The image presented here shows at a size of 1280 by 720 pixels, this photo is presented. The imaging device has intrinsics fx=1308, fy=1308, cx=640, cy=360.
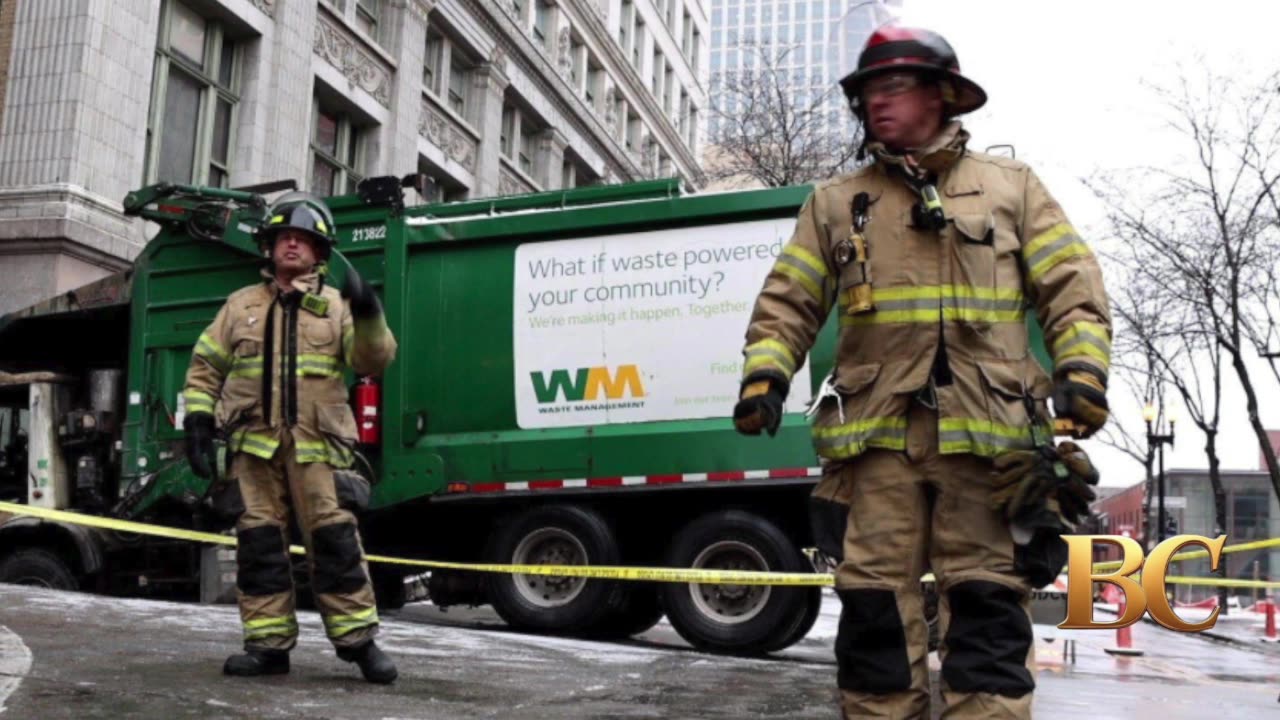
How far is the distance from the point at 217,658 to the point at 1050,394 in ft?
12.7

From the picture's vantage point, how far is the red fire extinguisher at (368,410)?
9.11 meters

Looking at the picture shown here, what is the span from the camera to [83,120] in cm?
1509

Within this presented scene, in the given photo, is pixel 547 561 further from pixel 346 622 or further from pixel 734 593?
pixel 346 622

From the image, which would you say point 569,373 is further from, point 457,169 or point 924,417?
point 457,169

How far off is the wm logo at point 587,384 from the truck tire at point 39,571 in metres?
3.90

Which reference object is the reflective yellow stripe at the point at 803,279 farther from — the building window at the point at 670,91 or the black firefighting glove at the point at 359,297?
the building window at the point at 670,91

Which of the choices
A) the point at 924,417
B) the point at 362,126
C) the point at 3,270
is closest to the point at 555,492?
the point at 924,417

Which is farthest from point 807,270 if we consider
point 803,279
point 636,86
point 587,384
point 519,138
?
point 636,86

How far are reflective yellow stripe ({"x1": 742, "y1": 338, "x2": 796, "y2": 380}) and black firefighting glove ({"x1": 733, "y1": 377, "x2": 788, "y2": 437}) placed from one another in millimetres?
46

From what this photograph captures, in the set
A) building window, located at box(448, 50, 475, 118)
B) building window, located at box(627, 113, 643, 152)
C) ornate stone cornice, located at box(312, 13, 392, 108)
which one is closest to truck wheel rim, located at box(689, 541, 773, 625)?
ornate stone cornice, located at box(312, 13, 392, 108)

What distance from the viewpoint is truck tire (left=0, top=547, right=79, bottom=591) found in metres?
9.69

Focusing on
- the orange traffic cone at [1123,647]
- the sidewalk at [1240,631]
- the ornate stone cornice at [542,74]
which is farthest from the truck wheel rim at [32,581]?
the ornate stone cornice at [542,74]

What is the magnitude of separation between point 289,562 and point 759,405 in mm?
2594

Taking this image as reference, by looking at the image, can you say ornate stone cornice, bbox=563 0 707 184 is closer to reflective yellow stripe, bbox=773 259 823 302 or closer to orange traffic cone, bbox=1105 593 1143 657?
orange traffic cone, bbox=1105 593 1143 657
